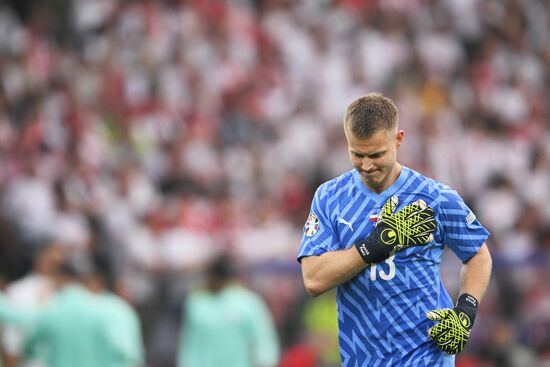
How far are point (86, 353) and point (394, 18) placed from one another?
9786mm

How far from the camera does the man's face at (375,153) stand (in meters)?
5.48

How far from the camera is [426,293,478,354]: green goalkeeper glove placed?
5.46m

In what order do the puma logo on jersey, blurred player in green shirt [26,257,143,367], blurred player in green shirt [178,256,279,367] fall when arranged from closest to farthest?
the puma logo on jersey
blurred player in green shirt [26,257,143,367]
blurred player in green shirt [178,256,279,367]

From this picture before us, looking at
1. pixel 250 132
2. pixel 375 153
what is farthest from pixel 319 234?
pixel 250 132

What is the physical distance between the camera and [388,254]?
18.0 ft

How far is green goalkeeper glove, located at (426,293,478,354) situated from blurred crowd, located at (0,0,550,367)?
599 centimetres

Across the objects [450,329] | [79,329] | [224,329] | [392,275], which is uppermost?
[392,275]

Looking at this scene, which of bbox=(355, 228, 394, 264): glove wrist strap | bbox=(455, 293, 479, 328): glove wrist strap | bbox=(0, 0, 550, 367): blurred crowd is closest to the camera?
bbox=(355, 228, 394, 264): glove wrist strap

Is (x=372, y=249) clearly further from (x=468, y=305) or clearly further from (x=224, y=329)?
(x=224, y=329)

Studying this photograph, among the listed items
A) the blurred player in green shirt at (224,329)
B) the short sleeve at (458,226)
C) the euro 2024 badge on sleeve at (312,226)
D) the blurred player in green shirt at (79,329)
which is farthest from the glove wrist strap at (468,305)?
the blurred player in green shirt at (224,329)

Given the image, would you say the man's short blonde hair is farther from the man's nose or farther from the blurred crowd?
the blurred crowd

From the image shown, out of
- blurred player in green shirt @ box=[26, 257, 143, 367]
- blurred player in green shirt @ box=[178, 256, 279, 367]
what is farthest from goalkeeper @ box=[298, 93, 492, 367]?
blurred player in green shirt @ box=[178, 256, 279, 367]

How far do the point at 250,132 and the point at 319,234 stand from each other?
10.3 meters

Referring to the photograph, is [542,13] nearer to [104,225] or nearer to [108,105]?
[108,105]
